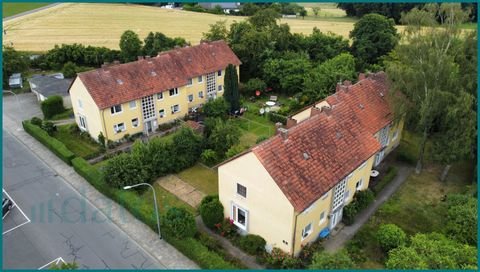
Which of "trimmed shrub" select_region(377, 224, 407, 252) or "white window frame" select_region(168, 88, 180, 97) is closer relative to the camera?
"trimmed shrub" select_region(377, 224, 407, 252)

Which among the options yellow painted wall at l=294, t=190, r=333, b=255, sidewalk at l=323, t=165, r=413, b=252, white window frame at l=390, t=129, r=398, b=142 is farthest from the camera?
white window frame at l=390, t=129, r=398, b=142

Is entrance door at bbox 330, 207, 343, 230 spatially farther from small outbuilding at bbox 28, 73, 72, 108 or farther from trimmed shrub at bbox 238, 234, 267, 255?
small outbuilding at bbox 28, 73, 72, 108

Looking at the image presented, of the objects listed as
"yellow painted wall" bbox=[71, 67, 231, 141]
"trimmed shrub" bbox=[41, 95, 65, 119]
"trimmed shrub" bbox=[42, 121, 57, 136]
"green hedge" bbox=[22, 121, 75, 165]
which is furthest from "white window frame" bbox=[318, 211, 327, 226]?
"trimmed shrub" bbox=[41, 95, 65, 119]

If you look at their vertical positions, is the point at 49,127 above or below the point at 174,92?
below

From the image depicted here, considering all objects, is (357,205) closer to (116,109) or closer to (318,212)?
(318,212)

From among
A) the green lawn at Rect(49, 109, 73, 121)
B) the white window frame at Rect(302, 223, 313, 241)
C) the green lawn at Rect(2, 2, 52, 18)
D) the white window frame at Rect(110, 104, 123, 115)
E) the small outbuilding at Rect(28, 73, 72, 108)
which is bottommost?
the green lawn at Rect(49, 109, 73, 121)

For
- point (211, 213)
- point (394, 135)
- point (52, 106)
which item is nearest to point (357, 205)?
point (211, 213)

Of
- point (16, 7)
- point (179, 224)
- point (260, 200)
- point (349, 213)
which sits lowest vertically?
point (349, 213)

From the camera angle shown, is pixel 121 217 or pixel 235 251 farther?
pixel 121 217

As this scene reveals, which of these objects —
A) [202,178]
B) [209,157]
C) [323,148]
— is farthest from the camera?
[209,157]
